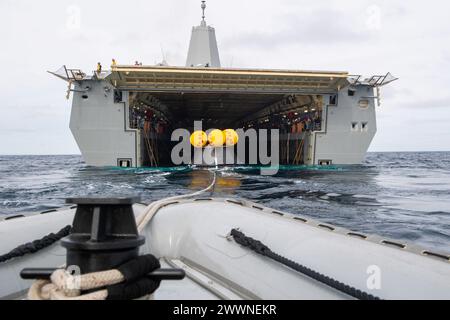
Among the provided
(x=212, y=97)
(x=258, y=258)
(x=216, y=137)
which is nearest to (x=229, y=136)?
(x=216, y=137)

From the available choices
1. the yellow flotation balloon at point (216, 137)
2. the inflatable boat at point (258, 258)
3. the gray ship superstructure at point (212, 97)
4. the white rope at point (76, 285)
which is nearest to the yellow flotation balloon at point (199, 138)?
the yellow flotation balloon at point (216, 137)

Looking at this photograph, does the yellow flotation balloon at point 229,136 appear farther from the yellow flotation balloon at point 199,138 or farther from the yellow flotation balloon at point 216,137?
the yellow flotation balloon at point 199,138

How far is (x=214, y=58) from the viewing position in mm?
29688

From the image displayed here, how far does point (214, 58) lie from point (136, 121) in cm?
1117

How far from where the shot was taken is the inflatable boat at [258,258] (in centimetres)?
219

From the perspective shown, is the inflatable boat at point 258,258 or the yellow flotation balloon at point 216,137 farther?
the yellow flotation balloon at point 216,137

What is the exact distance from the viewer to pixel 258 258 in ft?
9.10

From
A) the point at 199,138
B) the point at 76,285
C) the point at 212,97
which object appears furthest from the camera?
the point at 199,138

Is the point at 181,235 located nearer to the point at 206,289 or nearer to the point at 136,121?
the point at 206,289

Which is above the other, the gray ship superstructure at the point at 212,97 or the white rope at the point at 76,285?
the gray ship superstructure at the point at 212,97

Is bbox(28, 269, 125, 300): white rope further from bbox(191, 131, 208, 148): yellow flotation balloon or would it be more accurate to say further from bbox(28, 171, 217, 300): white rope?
bbox(191, 131, 208, 148): yellow flotation balloon

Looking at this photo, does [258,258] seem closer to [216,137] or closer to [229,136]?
[216,137]

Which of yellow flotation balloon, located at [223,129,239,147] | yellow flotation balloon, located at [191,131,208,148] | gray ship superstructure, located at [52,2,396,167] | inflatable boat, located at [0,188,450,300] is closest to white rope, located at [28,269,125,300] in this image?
inflatable boat, located at [0,188,450,300]

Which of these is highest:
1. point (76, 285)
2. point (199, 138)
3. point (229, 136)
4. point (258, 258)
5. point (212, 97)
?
point (212, 97)
